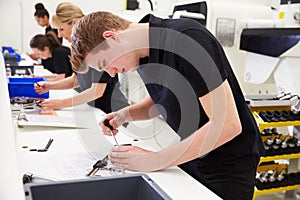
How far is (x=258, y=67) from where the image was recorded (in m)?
2.29

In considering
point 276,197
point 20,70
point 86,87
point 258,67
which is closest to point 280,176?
point 276,197

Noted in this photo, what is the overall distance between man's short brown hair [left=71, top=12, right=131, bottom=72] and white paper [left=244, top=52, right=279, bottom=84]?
4.61 ft

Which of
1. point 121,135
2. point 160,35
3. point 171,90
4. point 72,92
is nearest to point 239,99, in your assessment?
point 171,90

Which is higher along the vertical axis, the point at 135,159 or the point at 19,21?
the point at 19,21

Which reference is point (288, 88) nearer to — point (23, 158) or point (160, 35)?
point (160, 35)

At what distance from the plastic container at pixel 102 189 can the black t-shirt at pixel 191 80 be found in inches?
9.6

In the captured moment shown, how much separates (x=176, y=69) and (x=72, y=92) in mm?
1456

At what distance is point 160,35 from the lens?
1076 mm

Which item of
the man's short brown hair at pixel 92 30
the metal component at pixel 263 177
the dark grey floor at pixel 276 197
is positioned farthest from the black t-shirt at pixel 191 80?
the dark grey floor at pixel 276 197

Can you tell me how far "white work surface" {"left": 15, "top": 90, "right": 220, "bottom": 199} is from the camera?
3.19 ft

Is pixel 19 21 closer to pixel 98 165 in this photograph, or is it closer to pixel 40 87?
pixel 40 87

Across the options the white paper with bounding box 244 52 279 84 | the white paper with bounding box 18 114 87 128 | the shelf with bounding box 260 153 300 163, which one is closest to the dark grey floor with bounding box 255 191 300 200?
the shelf with bounding box 260 153 300 163

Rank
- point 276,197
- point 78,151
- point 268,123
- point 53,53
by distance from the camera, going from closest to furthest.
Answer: point 78,151 → point 268,123 → point 276,197 → point 53,53

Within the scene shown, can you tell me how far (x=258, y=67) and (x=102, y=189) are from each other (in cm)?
163
